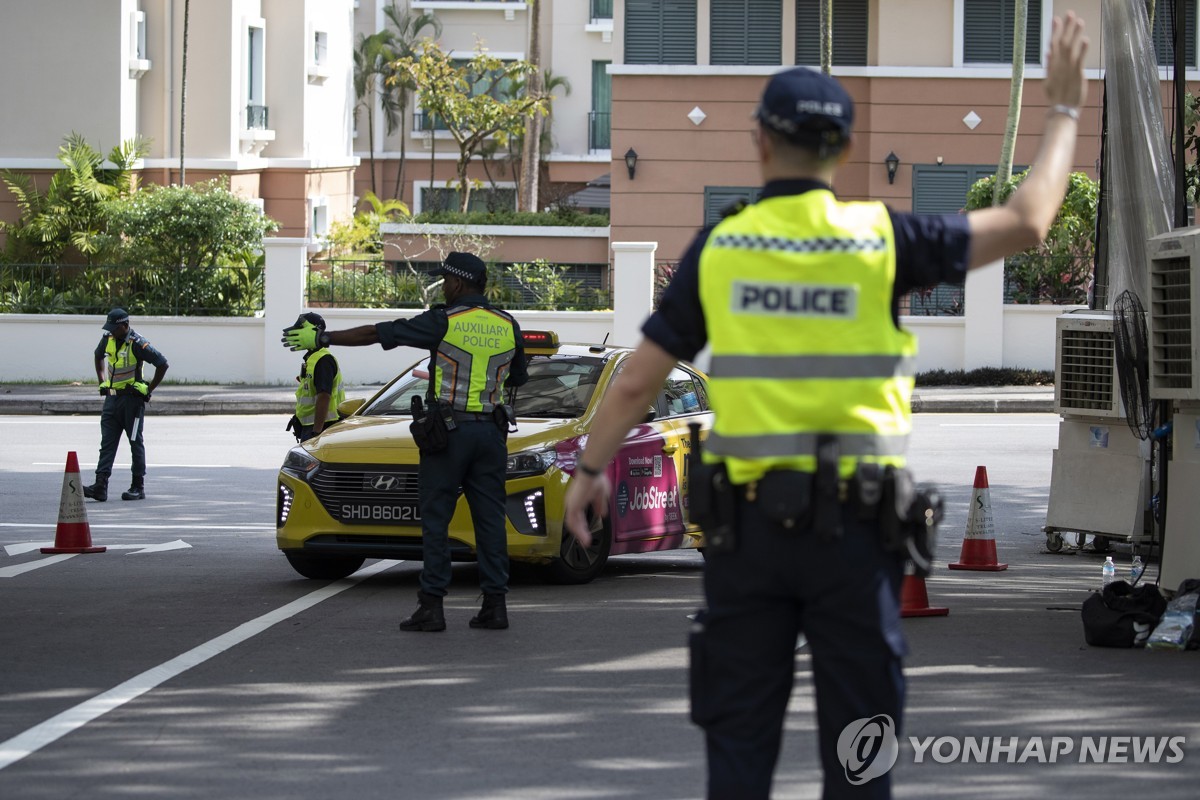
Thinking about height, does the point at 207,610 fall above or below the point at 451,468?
below

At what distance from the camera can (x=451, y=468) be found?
8852mm

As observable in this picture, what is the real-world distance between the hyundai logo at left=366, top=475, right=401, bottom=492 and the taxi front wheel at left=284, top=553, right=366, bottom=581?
0.54m

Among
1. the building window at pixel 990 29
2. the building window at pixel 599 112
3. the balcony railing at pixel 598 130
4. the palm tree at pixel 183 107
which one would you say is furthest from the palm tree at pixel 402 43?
the building window at pixel 990 29

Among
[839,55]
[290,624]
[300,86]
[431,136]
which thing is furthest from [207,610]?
[431,136]

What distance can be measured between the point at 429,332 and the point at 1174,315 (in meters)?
3.72

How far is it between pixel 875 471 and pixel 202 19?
112ft

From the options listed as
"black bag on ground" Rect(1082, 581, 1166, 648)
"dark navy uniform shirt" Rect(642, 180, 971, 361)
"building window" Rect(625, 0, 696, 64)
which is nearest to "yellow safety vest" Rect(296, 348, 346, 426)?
"black bag on ground" Rect(1082, 581, 1166, 648)

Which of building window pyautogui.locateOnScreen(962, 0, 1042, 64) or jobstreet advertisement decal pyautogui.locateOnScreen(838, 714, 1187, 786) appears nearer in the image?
jobstreet advertisement decal pyautogui.locateOnScreen(838, 714, 1187, 786)

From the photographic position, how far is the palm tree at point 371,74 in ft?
168

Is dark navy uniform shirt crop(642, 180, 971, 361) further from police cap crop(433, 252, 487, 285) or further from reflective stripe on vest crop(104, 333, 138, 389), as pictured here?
reflective stripe on vest crop(104, 333, 138, 389)

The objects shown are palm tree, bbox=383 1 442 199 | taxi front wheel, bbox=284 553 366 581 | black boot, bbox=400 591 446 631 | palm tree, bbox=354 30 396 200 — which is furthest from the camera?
palm tree, bbox=383 1 442 199

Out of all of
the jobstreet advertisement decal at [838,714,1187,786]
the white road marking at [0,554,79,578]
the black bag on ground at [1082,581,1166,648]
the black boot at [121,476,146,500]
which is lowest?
the white road marking at [0,554,79,578]

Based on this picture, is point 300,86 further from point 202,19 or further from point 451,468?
point 451,468

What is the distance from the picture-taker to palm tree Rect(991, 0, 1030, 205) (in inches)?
1128
